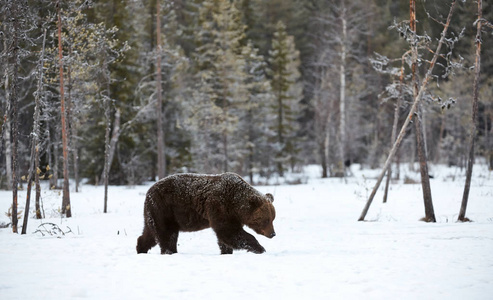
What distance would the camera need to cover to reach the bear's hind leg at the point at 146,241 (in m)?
8.27

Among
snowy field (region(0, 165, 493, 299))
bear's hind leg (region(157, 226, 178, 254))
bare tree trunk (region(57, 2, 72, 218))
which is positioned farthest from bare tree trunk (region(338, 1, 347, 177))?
bear's hind leg (region(157, 226, 178, 254))

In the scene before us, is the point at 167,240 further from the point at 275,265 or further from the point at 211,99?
the point at 211,99

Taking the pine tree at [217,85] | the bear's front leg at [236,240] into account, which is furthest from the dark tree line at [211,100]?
the bear's front leg at [236,240]

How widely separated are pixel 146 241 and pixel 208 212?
51.3 inches

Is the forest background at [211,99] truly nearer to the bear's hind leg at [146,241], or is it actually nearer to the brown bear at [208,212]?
the bear's hind leg at [146,241]

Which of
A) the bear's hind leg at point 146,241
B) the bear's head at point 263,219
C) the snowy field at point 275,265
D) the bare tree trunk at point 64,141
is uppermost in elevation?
the bare tree trunk at point 64,141

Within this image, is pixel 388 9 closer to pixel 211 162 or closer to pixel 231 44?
pixel 231 44

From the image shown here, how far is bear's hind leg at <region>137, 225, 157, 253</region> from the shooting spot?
827 centimetres

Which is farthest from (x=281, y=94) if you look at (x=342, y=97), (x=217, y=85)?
(x=217, y=85)

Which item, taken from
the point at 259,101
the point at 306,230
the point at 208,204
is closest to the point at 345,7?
the point at 259,101

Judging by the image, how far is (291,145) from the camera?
33.0m

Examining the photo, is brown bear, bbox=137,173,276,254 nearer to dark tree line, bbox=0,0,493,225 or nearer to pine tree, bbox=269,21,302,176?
dark tree line, bbox=0,0,493,225

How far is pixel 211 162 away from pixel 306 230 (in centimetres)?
1718

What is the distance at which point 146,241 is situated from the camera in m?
8.32
